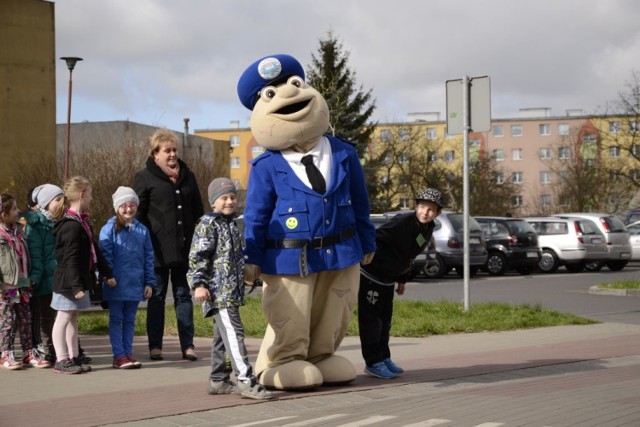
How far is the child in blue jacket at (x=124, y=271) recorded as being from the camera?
10.1 meters

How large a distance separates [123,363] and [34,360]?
0.93 meters

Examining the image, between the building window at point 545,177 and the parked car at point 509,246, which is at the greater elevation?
the building window at point 545,177

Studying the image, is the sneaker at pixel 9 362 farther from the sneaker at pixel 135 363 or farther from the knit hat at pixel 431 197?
the knit hat at pixel 431 197

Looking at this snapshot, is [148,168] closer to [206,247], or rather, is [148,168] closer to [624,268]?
[206,247]

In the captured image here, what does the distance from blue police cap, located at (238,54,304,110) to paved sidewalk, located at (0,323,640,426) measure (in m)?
2.38

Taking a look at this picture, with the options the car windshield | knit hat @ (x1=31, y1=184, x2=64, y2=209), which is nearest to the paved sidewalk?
knit hat @ (x1=31, y1=184, x2=64, y2=209)

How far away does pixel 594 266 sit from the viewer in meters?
33.5

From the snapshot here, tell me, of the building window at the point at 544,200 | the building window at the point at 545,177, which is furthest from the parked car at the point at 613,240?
the building window at the point at 545,177

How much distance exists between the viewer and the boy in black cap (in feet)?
30.7

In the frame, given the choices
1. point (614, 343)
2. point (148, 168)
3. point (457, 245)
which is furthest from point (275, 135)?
point (457, 245)

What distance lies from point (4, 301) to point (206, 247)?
9.18 ft

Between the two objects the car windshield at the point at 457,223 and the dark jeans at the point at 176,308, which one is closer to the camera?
the dark jeans at the point at 176,308

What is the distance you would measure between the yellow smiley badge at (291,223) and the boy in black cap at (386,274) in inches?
51.5

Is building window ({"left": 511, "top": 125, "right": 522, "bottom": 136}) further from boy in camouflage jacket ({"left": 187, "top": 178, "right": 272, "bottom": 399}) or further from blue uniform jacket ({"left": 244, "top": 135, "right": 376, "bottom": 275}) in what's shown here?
boy in camouflage jacket ({"left": 187, "top": 178, "right": 272, "bottom": 399})
